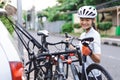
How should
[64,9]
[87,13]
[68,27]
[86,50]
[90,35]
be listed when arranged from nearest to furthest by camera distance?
[86,50]
[90,35]
[87,13]
[68,27]
[64,9]

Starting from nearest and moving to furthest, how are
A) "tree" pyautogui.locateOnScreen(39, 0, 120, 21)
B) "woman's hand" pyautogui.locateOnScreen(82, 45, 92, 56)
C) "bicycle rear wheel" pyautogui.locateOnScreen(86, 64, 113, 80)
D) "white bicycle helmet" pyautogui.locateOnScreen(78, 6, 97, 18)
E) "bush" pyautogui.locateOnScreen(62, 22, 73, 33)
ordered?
"bicycle rear wheel" pyautogui.locateOnScreen(86, 64, 113, 80)
"woman's hand" pyautogui.locateOnScreen(82, 45, 92, 56)
"white bicycle helmet" pyautogui.locateOnScreen(78, 6, 97, 18)
"bush" pyautogui.locateOnScreen(62, 22, 73, 33)
"tree" pyautogui.locateOnScreen(39, 0, 120, 21)

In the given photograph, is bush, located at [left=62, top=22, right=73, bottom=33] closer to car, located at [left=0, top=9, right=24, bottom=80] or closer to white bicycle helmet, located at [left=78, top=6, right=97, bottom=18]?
white bicycle helmet, located at [left=78, top=6, right=97, bottom=18]

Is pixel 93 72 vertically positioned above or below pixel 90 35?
below

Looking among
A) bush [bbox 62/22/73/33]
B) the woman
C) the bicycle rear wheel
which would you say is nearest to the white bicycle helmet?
the woman

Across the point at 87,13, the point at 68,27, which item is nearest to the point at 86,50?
the point at 87,13

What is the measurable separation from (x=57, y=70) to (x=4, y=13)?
138cm

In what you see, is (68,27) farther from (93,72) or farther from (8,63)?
(8,63)

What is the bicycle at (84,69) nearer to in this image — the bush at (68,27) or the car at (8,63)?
the car at (8,63)

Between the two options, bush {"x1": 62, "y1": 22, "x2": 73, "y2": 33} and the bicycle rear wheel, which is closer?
the bicycle rear wheel

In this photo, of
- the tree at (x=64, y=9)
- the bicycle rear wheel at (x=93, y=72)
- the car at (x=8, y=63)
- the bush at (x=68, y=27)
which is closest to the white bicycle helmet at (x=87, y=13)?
the bicycle rear wheel at (x=93, y=72)

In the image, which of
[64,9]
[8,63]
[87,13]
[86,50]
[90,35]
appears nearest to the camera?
[8,63]

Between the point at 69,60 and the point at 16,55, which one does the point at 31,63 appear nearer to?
the point at 69,60

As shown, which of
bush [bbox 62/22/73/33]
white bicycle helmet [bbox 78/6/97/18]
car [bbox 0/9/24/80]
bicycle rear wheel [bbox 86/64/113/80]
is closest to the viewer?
car [bbox 0/9/24/80]

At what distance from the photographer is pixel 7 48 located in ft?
10.8
